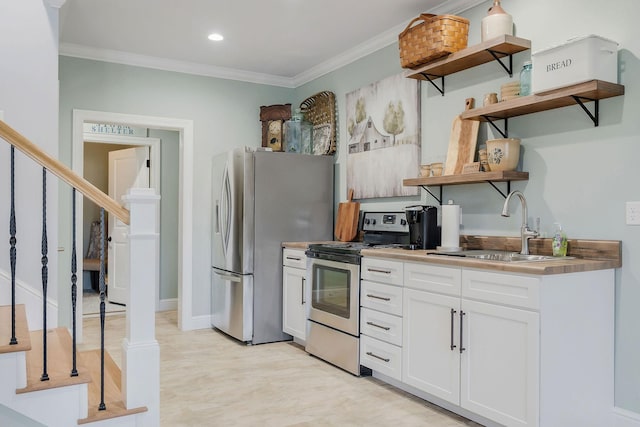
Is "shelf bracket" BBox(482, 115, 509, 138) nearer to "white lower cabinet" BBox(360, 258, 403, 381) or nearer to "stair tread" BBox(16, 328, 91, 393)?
"white lower cabinet" BBox(360, 258, 403, 381)

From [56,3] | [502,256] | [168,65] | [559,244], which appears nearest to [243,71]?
[168,65]

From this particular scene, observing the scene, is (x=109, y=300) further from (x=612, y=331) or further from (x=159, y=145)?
(x=612, y=331)

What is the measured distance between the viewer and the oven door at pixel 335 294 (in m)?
3.49

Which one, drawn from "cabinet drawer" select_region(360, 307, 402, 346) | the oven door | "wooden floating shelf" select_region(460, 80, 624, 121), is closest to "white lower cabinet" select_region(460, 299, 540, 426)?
"cabinet drawer" select_region(360, 307, 402, 346)

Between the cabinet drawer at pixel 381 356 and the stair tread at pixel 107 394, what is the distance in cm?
150

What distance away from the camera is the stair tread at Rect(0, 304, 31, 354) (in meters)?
2.06

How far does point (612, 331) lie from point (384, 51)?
8.75ft

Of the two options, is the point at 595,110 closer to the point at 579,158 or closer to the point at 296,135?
the point at 579,158

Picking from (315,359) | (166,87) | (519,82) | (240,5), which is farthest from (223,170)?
(519,82)

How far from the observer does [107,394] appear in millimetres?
2398

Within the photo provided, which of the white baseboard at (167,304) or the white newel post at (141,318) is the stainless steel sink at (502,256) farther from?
the white baseboard at (167,304)

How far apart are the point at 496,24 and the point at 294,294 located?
2.55 metres

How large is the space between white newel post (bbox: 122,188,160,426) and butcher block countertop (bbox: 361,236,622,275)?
1.47 meters

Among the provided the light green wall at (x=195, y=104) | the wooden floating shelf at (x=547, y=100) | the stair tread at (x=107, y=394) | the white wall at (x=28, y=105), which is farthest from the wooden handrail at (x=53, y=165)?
the light green wall at (x=195, y=104)
